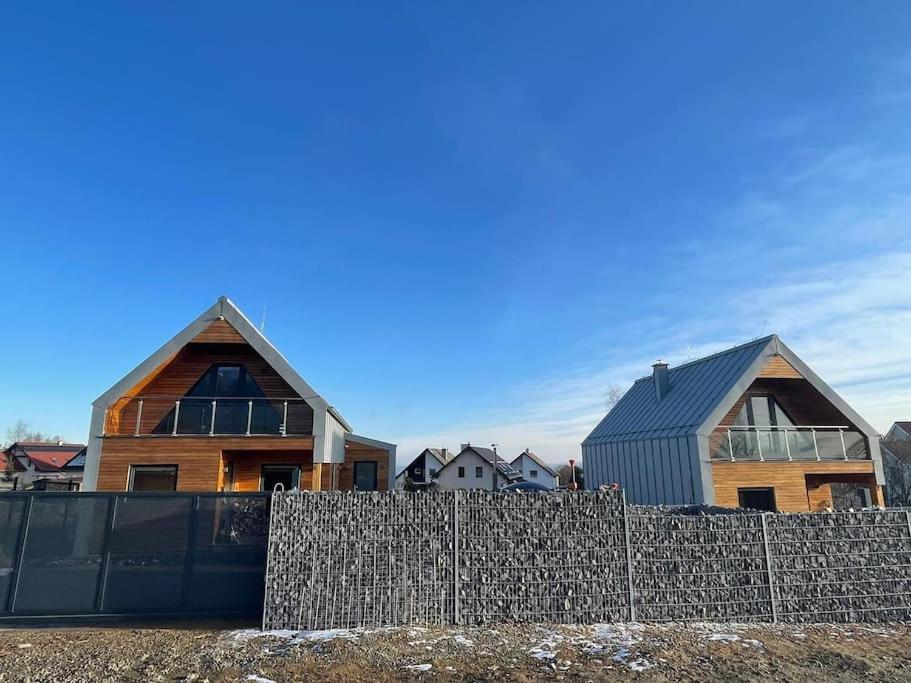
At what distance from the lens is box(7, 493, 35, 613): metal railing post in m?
6.95

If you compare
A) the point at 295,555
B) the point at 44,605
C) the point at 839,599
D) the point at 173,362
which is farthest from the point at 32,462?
the point at 839,599

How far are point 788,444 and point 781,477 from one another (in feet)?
3.36

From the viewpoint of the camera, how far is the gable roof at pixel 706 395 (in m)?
14.6

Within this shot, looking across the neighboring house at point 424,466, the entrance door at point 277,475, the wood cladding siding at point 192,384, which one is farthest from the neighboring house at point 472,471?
the wood cladding siding at point 192,384

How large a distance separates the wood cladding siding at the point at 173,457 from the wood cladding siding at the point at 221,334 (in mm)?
2579

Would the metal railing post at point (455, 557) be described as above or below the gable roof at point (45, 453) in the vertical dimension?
below

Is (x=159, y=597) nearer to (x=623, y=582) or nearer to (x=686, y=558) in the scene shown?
(x=623, y=582)

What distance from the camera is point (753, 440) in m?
15.1

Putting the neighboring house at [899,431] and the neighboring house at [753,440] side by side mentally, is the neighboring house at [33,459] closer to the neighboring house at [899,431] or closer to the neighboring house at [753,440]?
the neighboring house at [753,440]

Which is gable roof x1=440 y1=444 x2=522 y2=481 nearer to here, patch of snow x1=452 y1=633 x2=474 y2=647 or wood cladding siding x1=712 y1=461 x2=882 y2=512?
wood cladding siding x1=712 y1=461 x2=882 y2=512

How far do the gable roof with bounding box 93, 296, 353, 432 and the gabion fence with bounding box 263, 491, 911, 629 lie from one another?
7.39 m

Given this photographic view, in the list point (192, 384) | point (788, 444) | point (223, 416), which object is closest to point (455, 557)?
point (223, 416)

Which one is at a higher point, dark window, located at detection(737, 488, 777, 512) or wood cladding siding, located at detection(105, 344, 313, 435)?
wood cladding siding, located at detection(105, 344, 313, 435)

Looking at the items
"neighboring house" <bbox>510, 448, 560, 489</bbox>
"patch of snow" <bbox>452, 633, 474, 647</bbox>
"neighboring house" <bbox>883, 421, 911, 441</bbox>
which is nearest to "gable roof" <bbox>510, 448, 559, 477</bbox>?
"neighboring house" <bbox>510, 448, 560, 489</bbox>
